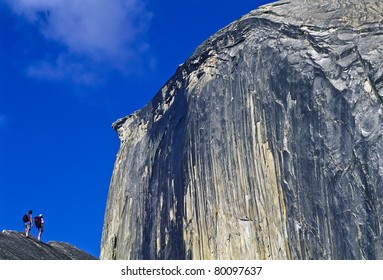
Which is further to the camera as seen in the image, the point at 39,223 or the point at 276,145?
the point at 39,223

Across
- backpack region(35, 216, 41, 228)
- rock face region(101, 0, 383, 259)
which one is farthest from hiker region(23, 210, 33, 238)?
rock face region(101, 0, 383, 259)

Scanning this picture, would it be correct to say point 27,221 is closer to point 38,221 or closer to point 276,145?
point 38,221

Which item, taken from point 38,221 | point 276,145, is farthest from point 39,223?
point 276,145

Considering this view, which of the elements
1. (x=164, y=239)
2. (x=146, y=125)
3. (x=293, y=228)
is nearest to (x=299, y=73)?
(x=293, y=228)

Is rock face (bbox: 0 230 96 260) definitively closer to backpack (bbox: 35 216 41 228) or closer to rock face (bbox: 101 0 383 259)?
backpack (bbox: 35 216 41 228)

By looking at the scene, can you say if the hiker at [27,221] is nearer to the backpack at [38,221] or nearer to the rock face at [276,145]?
the backpack at [38,221]

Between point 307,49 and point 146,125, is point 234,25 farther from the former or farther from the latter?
point 146,125

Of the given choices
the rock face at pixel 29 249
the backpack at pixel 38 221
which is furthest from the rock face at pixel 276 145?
the backpack at pixel 38 221
